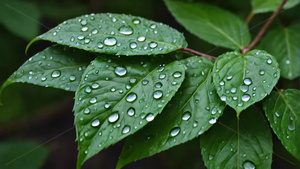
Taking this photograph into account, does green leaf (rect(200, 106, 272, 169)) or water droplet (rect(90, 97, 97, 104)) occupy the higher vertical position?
water droplet (rect(90, 97, 97, 104))

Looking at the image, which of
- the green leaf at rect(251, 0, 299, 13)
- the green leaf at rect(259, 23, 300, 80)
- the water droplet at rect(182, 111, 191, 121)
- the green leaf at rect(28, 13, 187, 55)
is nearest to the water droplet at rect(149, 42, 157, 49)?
the green leaf at rect(28, 13, 187, 55)

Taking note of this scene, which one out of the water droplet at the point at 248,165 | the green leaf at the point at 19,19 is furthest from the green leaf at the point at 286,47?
the green leaf at the point at 19,19

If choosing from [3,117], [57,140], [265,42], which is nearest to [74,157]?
[57,140]

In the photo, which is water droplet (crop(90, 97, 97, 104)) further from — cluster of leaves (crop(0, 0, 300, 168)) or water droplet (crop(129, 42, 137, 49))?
water droplet (crop(129, 42, 137, 49))

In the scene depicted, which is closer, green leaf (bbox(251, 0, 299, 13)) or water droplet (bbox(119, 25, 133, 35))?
water droplet (bbox(119, 25, 133, 35))

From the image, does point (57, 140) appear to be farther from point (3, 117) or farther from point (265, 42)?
point (265, 42)

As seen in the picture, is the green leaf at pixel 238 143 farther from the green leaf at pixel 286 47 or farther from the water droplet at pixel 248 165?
the green leaf at pixel 286 47

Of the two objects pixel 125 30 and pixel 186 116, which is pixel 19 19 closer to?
pixel 125 30
